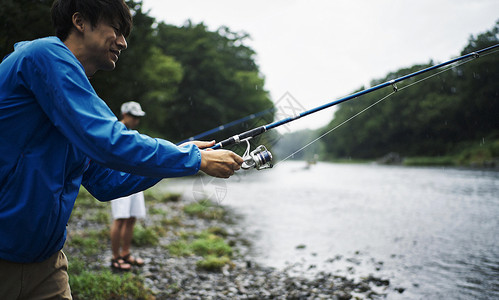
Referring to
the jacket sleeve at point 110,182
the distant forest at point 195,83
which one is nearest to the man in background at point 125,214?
the jacket sleeve at point 110,182

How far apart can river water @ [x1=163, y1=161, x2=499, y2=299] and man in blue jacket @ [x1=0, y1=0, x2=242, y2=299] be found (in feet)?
3.64

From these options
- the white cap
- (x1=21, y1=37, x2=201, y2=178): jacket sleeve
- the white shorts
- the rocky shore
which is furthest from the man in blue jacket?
the white cap

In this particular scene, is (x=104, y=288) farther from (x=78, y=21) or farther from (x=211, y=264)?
(x=78, y=21)

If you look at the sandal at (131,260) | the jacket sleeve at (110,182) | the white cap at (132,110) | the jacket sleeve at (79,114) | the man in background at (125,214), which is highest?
the white cap at (132,110)

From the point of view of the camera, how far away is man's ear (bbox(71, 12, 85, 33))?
154cm

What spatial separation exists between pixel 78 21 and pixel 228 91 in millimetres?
42248

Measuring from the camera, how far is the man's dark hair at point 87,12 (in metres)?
1.53

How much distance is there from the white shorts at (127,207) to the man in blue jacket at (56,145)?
3470mm

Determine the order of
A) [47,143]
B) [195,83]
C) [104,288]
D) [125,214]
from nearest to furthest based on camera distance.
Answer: [47,143] → [104,288] → [125,214] → [195,83]

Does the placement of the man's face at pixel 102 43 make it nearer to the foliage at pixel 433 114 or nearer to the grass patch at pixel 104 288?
the foliage at pixel 433 114

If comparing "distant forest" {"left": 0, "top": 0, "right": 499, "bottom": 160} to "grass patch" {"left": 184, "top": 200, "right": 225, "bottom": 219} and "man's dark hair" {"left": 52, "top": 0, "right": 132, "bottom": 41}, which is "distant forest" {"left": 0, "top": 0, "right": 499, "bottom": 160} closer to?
"man's dark hair" {"left": 52, "top": 0, "right": 132, "bottom": 41}

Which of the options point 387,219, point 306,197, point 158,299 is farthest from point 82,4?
point 306,197

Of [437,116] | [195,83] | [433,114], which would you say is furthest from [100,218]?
[433,114]

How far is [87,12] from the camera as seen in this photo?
1.53m
